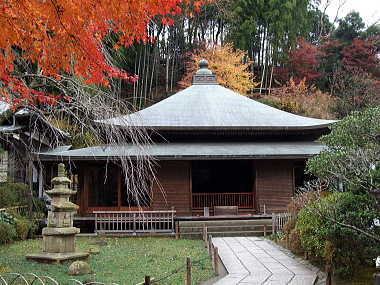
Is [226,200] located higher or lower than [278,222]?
higher

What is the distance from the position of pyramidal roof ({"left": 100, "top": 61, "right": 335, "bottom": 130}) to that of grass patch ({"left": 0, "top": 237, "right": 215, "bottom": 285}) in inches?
201

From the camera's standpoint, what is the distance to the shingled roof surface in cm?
1930

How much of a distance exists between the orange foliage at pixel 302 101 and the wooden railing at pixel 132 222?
18.4 metres

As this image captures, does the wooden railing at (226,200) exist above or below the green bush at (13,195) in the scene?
below

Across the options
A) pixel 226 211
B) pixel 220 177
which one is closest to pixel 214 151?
pixel 226 211

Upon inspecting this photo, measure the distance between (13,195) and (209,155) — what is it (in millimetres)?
7998

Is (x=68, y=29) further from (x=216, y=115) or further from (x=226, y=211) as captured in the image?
(x=216, y=115)

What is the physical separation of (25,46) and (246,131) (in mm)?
13895

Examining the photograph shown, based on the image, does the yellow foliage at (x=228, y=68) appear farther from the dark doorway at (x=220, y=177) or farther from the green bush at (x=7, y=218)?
the green bush at (x=7, y=218)

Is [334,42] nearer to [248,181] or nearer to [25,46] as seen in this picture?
[248,181]

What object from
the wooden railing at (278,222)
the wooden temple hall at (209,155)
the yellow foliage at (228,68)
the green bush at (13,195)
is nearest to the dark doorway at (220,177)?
the wooden temple hall at (209,155)

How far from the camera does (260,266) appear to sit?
34.0ft

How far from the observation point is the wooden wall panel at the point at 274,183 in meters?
18.7

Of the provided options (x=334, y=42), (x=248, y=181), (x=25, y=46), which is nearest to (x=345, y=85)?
(x=334, y=42)
